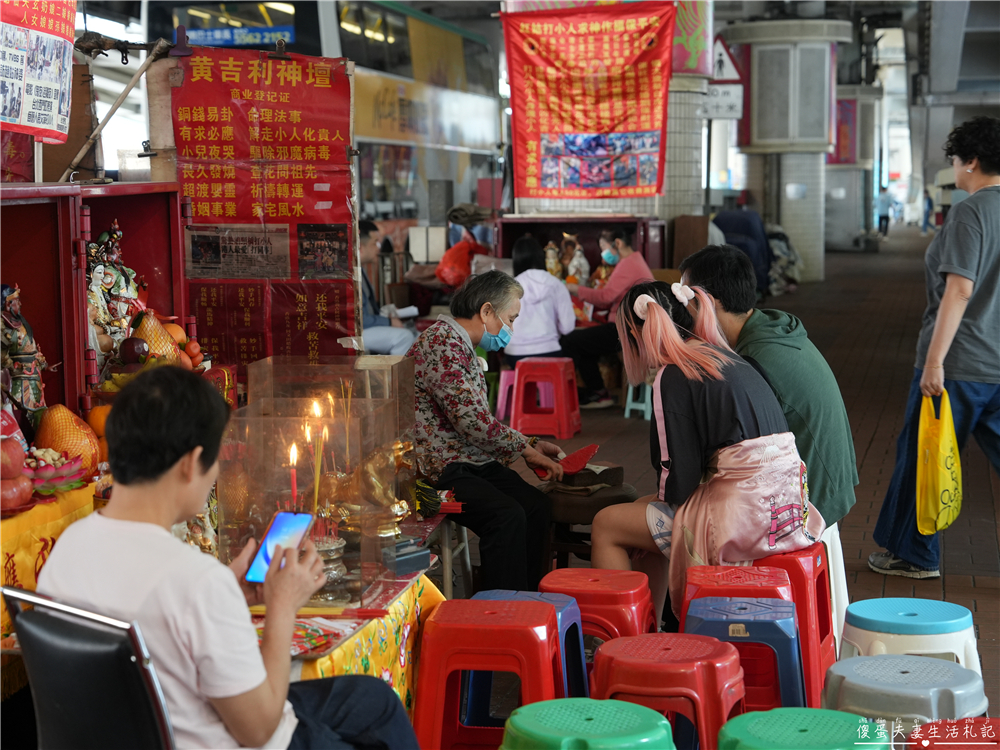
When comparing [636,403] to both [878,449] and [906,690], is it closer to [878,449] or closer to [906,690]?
[878,449]

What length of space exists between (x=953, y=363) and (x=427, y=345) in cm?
217

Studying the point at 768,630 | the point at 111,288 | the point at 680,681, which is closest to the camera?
the point at 680,681

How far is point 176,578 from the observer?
1.67 meters

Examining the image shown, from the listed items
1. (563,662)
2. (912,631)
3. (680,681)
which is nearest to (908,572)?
(912,631)

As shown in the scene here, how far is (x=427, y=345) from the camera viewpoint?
3805mm

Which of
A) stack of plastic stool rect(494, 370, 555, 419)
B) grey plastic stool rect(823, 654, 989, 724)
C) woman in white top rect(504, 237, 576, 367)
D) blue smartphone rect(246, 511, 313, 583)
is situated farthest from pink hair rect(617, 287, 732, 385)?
stack of plastic stool rect(494, 370, 555, 419)

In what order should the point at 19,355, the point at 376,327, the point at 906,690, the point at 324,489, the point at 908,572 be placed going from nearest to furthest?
the point at 906,690 → the point at 324,489 → the point at 19,355 → the point at 908,572 → the point at 376,327

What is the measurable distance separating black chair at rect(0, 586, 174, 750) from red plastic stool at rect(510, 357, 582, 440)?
5.70 meters

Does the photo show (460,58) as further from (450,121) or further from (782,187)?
(782,187)

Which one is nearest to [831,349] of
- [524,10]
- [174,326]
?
[524,10]

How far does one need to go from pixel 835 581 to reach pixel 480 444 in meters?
1.36

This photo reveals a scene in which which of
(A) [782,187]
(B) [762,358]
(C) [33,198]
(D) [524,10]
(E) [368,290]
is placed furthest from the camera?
(A) [782,187]

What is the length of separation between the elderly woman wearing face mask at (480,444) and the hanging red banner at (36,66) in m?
1.43

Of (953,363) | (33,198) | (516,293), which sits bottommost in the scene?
(953,363)
